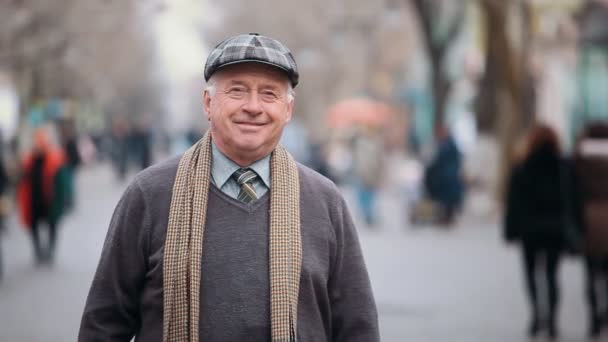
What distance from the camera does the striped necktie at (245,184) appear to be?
3.68m

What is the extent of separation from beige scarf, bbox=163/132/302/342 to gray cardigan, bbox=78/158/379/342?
0.13 feet

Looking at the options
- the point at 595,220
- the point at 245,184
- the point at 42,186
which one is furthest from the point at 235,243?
the point at 42,186

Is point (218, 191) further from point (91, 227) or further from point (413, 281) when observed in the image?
point (91, 227)

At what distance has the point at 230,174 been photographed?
3.70m

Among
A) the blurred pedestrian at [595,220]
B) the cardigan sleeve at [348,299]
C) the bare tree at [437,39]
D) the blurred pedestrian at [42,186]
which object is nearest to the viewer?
the cardigan sleeve at [348,299]

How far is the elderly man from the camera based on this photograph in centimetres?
358

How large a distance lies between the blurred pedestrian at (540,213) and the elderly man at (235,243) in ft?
20.6

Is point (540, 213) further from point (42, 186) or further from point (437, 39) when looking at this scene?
point (437, 39)

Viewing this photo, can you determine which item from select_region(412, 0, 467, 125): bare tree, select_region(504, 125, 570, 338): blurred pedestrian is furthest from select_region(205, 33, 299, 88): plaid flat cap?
select_region(412, 0, 467, 125): bare tree

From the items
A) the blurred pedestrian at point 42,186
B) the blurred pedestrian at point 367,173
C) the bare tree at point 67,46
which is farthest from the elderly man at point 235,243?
the blurred pedestrian at point 367,173

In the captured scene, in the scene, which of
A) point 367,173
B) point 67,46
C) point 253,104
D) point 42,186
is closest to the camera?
point 253,104

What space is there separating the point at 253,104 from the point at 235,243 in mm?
427

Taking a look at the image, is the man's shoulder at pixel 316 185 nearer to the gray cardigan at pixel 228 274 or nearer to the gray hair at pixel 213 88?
the gray cardigan at pixel 228 274

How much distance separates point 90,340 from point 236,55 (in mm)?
970
